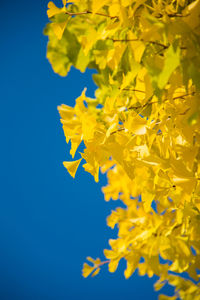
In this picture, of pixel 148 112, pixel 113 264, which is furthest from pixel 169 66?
pixel 113 264

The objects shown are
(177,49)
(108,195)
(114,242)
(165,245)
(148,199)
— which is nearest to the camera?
(177,49)

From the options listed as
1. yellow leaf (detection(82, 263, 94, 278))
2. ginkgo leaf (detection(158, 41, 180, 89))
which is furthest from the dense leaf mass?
yellow leaf (detection(82, 263, 94, 278))

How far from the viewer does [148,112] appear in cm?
40

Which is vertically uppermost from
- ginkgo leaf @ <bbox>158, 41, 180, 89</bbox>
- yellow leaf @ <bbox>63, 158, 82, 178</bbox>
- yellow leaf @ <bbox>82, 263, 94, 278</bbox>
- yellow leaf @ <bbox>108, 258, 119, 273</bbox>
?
yellow leaf @ <bbox>63, 158, 82, 178</bbox>

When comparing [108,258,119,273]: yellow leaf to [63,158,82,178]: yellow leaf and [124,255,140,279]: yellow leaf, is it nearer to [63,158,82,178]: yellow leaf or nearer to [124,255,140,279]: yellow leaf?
[124,255,140,279]: yellow leaf

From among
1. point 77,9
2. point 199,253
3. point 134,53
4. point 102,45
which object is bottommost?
point 199,253

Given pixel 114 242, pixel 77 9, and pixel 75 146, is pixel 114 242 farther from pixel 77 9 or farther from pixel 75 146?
pixel 77 9

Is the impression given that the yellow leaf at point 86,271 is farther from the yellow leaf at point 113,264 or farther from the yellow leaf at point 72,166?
Result: the yellow leaf at point 72,166

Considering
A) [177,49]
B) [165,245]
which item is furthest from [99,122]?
[165,245]

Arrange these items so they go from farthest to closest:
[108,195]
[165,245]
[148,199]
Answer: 1. [108,195]
2. [165,245]
3. [148,199]

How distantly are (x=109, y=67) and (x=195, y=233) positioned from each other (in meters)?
0.35

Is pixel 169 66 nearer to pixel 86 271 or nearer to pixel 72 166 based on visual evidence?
pixel 72 166

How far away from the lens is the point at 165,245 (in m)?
0.55

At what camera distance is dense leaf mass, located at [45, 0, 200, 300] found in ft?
0.91
